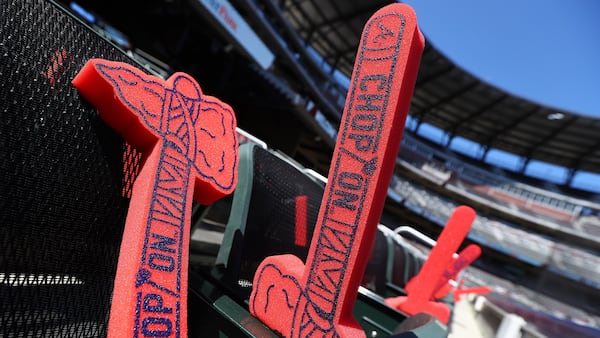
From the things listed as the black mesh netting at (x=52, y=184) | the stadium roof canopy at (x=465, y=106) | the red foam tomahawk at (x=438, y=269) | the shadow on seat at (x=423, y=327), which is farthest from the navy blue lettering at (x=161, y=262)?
the stadium roof canopy at (x=465, y=106)

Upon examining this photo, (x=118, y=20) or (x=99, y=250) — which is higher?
(x=118, y=20)

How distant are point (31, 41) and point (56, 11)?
112 millimetres

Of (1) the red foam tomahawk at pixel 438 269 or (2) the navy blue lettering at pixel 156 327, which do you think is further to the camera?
(1) the red foam tomahawk at pixel 438 269

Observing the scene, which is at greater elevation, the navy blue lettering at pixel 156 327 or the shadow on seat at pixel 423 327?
the shadow on seat at pixel 423 327

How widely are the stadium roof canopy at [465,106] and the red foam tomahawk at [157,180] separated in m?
14.6

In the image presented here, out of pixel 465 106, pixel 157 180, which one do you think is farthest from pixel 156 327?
pixel 465 106

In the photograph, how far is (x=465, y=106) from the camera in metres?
20.7

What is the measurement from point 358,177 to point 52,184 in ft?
2.10

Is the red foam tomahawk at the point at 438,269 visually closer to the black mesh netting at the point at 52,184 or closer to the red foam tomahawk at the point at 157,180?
the red foam tomahawk at the point at 157,180

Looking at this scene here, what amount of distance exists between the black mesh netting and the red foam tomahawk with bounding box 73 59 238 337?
70 mm

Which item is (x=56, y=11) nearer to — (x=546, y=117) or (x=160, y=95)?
(x=160, y=95)

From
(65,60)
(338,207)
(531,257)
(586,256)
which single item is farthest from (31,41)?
(586,256)

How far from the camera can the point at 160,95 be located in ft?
2.66

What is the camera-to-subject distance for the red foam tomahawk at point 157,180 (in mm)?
663
